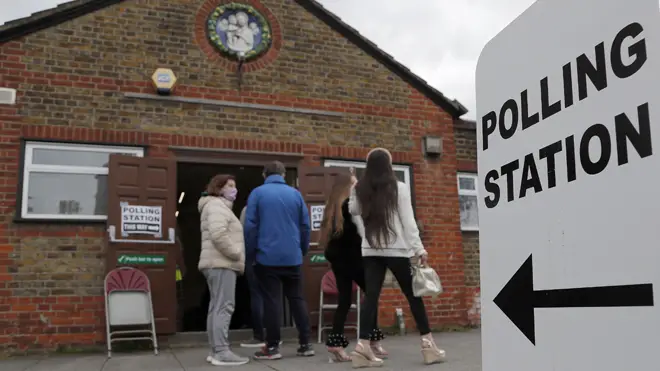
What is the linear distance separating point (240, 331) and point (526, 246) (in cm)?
662

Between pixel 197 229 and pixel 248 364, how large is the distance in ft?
25.2

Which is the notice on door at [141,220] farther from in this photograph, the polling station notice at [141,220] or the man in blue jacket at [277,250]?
the man in blue jacket at [277,250]

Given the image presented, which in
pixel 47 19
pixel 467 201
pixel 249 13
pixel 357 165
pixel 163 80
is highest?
pixel 249 13

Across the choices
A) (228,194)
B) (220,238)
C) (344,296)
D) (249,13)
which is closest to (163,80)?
(249,13)

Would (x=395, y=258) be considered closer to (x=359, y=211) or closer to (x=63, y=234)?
(x=359, y=211)

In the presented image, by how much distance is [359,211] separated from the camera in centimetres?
517

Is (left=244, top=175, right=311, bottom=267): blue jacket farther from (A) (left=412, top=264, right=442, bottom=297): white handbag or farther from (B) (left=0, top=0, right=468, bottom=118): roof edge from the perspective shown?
(B) (left=0, top=0, right=468, bottom=118): roof edge

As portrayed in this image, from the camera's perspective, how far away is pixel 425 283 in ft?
16.0

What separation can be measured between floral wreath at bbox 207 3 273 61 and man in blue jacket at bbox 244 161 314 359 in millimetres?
2757

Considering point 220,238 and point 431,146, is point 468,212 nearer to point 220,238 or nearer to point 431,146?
point 431,146

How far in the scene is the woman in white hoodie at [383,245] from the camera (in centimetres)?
488

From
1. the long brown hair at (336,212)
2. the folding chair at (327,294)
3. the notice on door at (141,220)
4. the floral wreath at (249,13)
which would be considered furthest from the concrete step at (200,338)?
the floral wreath at (249,13)

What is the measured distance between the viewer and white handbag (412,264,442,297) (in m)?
4.85

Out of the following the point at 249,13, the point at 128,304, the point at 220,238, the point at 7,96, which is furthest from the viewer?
the point at 249,13
